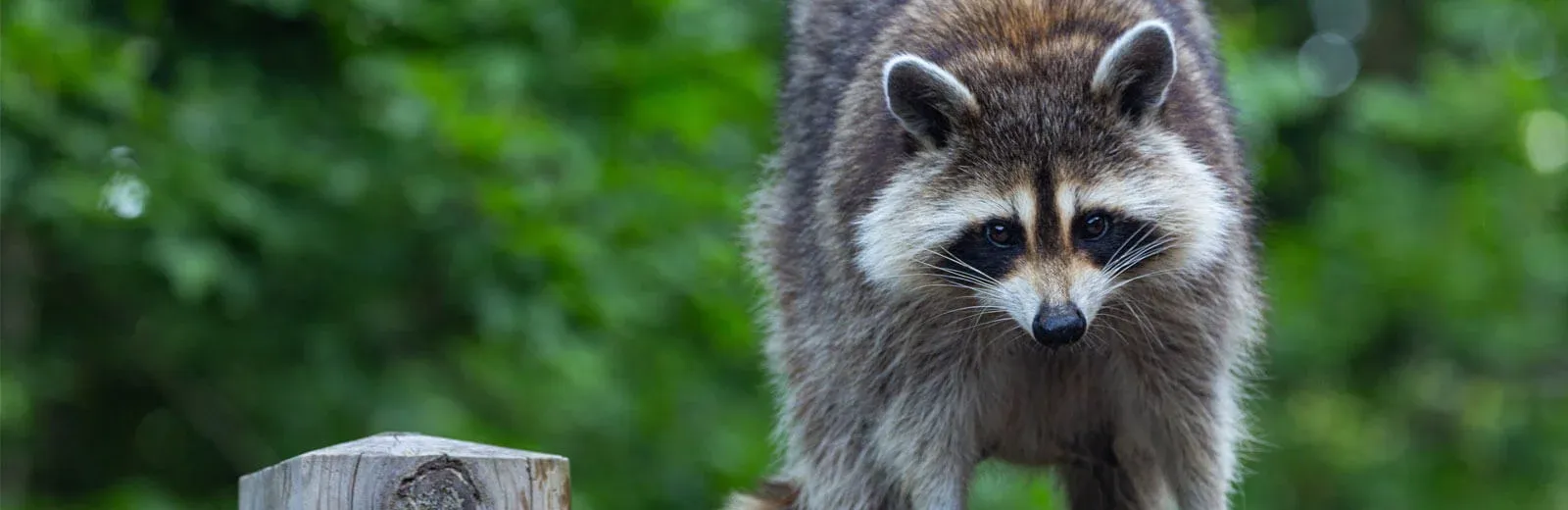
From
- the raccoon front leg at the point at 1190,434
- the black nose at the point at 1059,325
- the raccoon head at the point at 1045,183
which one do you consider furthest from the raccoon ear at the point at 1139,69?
the raccoon front leg at the point at 1190,434

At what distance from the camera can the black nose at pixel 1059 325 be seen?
305 cm

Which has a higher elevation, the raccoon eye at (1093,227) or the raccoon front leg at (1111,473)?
the raccoon eye at (1093,227)

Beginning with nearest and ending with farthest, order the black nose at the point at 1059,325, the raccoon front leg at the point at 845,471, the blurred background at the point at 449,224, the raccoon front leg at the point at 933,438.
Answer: the black nose at the point at 1059,325 < the raccoon front leg at the point at 933,438 < the raccoon front leg at the point at 845,471 < the blurred background at the point at 449,224

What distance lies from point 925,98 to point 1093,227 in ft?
1.28

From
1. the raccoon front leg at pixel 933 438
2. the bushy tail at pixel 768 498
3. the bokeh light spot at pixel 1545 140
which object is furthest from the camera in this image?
the bokeh light spot at pixel 1545 140

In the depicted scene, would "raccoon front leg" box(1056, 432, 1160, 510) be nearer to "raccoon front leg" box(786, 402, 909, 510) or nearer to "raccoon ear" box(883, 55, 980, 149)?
"raccoon front leg" box(786, 402, 909, 510)

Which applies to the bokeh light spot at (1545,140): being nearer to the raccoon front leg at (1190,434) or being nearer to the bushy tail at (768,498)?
the raccoon front leg at (1190,434)

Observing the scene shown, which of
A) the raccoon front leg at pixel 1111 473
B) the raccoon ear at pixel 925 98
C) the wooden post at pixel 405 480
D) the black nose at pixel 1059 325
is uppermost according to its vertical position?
the raccoon ear at pixel 925 98

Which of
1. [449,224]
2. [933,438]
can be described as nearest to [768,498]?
[933,438]

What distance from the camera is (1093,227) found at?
127 inches

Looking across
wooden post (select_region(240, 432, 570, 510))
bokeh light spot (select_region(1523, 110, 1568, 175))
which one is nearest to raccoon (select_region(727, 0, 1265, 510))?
wooden post (select_region(240, 432, 570, 510))

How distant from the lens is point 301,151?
556cm

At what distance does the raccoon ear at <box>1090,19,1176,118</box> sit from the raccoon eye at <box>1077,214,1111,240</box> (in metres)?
0.22

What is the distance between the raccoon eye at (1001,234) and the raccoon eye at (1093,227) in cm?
12
